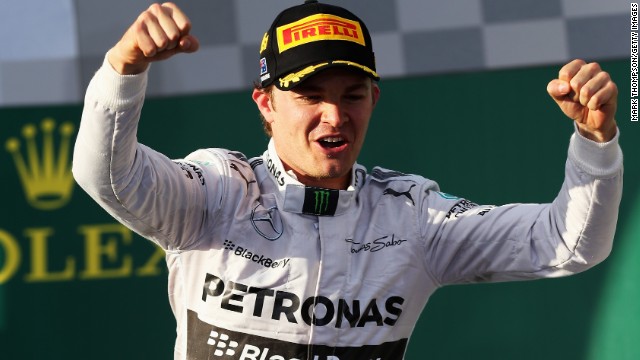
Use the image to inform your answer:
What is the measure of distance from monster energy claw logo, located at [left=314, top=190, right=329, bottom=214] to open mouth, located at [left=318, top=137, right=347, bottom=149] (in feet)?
0.33

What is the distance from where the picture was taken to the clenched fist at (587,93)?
6.34 ft

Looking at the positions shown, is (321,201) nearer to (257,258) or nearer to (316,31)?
(257,258)

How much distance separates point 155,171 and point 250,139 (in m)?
1.58

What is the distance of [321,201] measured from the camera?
2217 millimetres

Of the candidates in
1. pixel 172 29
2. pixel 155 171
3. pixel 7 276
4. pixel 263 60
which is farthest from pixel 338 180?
pixel 7 276

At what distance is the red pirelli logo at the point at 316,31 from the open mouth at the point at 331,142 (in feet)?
0.71

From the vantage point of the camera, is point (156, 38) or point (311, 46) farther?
point (311, 46)

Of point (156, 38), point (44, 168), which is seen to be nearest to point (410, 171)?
point (44, 168)

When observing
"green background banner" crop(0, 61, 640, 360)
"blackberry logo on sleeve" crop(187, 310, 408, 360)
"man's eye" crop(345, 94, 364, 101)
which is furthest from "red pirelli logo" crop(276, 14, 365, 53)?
"green background banner" crop(0, 61, 640, 360)

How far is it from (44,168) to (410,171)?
1265mm

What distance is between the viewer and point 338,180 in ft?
7.63

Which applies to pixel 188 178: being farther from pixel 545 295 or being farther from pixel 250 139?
pixel 545 295

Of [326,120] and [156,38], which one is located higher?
[156,38]

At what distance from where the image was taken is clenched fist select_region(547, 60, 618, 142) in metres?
1.93
